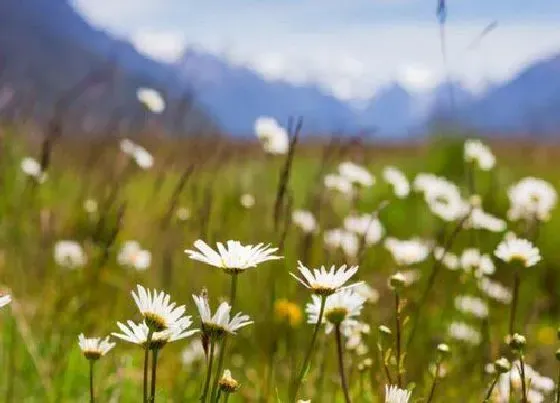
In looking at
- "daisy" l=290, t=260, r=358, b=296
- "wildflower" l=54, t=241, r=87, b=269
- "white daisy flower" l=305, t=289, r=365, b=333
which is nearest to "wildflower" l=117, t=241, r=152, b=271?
"wildflower" l=54, t=241, r=87, b=269

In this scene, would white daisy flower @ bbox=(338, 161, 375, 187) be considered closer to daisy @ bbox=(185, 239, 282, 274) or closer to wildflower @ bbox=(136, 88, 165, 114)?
wildflower @ bbox=(136, 88, 165, 114)

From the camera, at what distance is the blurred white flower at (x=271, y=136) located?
204 cm

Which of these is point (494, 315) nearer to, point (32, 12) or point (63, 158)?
point (63, 158)

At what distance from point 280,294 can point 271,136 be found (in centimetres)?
76

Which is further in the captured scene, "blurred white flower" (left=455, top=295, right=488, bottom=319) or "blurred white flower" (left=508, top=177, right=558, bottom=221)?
"blurred white flower" (left=455, top=295, right=488, bottom=319)

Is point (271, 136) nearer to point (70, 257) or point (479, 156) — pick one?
point (479, 156)

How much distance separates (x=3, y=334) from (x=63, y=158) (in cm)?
253

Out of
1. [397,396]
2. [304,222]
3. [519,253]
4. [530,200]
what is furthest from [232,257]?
[304,222]

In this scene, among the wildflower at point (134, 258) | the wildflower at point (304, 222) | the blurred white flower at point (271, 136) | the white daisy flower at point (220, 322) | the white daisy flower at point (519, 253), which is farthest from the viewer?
the wildflower at point (304, 222)

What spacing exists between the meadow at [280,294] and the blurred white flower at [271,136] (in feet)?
0.12

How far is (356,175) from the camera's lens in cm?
235

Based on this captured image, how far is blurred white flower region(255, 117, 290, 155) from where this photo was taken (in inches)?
80.2

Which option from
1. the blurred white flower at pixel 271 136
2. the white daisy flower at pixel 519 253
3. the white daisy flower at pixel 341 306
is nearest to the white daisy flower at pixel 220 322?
the white daisy flower at pixel 341 306

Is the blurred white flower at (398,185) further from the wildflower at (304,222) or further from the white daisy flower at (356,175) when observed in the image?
the wildflower at (304,222)
